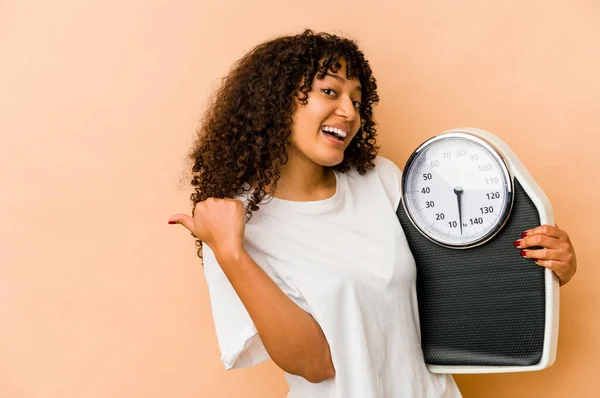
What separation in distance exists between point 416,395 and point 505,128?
2.63 feet

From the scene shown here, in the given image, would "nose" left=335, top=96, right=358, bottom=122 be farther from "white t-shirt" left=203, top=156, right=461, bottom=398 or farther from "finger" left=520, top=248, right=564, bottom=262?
"finger" left=520, top=248, right=564, bottom=262

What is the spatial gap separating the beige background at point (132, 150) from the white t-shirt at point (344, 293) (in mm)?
505

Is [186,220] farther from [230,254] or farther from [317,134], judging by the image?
[317,134]

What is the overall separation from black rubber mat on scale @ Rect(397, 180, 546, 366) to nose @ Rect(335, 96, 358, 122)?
9.5 inches

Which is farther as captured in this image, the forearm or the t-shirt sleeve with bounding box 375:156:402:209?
the t-shirt sleeve with bounding box 375:156:402:209

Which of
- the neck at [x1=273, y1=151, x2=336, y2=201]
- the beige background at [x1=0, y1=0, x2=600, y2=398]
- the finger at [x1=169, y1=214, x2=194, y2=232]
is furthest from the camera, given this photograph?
the beige background at [x1=0, y1=0, x2=600, y2=398]

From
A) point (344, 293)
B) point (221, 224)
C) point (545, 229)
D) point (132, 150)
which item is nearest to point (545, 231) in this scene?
point (545, 229)

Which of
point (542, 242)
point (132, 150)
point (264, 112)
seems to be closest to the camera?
point (542, 242)

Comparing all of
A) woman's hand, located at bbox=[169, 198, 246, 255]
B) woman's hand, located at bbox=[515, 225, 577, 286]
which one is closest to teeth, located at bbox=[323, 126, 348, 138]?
woman's hand, located at bbox=[169, 198, 246, 255]

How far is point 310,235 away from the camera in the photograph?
148 cm

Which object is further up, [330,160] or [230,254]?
[330,160]

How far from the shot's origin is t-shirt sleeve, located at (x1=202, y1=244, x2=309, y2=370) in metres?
1.40

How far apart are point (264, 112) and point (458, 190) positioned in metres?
0.47

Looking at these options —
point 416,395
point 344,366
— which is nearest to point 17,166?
point 344,366
